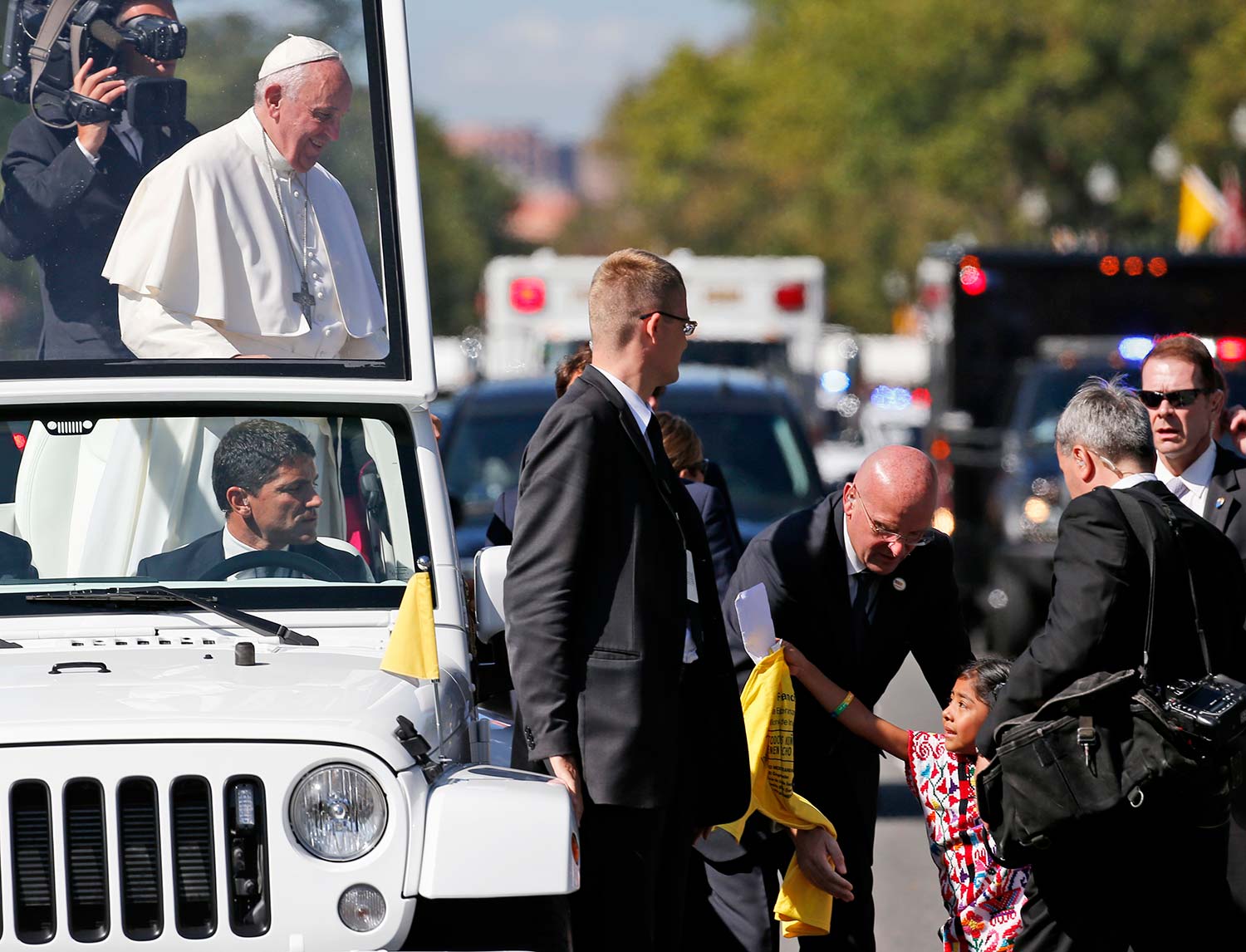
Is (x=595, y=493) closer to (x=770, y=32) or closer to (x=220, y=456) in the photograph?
(x=220, y=456)

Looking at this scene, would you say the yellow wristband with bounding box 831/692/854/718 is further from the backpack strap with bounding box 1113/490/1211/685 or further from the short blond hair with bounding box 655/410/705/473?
the short blond hair with bounding box 655/410/705/473

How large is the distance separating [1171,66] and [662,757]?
136 ft

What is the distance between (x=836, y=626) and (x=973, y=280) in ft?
35.0

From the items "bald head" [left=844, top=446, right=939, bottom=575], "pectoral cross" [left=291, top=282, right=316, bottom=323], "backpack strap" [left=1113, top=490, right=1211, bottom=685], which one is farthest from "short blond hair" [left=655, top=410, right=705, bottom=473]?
"backpack strap" [left=1113, top=490, right=1211, bottom=685]

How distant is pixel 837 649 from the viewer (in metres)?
4.97

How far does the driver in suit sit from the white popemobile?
18 mm

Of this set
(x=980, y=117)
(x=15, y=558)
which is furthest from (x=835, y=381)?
(x=980, y=117)

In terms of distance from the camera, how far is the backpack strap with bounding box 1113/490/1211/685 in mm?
4215

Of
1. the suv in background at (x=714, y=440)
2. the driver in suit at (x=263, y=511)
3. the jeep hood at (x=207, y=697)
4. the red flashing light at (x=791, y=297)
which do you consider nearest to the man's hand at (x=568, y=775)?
the jeep hood at (x=207, y=697)

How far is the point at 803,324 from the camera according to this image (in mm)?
18750

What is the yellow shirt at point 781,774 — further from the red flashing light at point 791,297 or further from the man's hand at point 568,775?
the red flashing light at point 791,297

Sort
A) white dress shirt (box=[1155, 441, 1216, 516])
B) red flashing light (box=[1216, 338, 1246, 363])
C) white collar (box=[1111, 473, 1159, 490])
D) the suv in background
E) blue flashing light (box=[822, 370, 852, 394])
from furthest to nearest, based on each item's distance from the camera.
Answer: blue flashing light (box=[822, 370, 852, 394])
red flashing light (box=[1216, 338, 1246, 363])
the suv in background
white dress shirt (box=[1155, 441, 1216, 516])
white collar (box=[1111, 473, 1159, 490])

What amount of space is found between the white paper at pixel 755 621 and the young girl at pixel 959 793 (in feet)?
0.55

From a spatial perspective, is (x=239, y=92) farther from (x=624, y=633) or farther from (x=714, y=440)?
(x=714, y=440)
